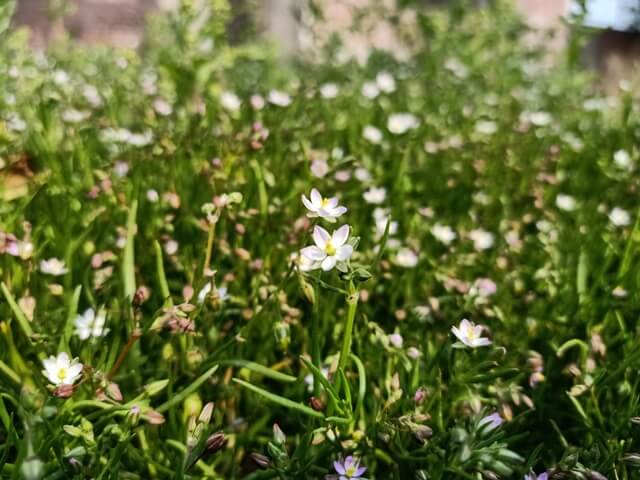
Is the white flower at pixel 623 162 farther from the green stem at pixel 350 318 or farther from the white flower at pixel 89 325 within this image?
the white flower at pixel 89 325

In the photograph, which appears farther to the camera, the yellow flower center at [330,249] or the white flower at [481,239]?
the white flower at [481,239]

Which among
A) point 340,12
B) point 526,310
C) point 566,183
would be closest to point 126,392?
point 526,310

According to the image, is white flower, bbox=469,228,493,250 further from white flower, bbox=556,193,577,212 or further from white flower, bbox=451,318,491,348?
white flower, bbox=451,318,491,348

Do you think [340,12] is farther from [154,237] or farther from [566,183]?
[154,237]

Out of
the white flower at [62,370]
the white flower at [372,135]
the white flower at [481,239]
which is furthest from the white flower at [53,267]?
the white flower at [372,135]

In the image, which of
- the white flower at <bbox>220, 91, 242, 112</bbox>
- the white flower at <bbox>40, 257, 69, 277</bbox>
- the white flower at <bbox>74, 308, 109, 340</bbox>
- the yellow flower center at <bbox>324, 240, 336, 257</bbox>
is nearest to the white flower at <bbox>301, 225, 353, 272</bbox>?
the yellow flower center at <bbox>324, 240, 336, 257</bbox>

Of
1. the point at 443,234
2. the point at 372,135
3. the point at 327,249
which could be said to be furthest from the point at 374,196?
the point at 327,249
